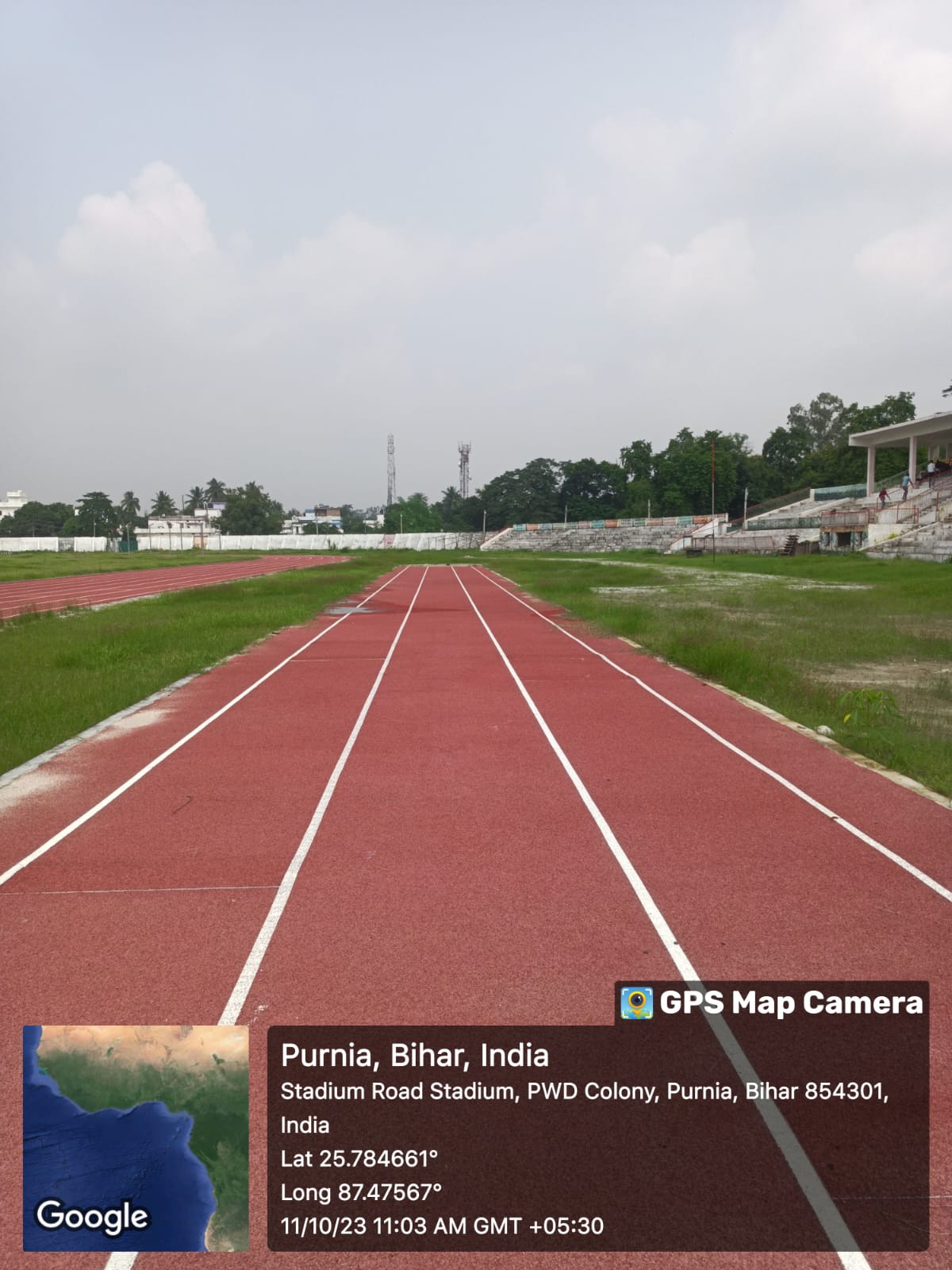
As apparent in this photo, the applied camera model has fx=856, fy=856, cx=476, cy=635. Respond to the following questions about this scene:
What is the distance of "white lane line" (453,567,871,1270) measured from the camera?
2709 mm

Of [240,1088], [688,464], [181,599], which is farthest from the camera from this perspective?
[688,464]

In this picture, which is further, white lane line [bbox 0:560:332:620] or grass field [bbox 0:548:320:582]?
grass field [bbox 0:548:320:582]

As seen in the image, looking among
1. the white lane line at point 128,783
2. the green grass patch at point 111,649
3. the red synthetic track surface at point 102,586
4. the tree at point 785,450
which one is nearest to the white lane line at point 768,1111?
the white lane line at point 128,783

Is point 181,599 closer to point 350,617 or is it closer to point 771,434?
point 350,617

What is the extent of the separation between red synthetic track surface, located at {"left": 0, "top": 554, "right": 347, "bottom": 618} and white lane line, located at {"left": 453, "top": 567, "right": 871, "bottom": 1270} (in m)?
21.4

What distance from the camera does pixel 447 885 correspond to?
525 cm

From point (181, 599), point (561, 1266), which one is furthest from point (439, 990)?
point (181, 599)

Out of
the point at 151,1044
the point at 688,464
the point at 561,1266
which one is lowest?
the point at 561,1266

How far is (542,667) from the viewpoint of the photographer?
44.6 feet

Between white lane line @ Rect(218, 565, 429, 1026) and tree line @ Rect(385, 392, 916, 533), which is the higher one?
tree line @ Rect(385, 392, 916, 533)

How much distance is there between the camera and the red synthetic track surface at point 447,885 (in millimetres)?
3852

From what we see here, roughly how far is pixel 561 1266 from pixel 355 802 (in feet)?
14.6

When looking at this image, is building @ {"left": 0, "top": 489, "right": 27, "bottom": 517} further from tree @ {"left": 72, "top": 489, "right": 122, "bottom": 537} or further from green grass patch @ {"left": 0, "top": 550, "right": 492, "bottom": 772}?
green grass patch @ {"left": 0, "top": 550, "right": 492, "bottom": 772}

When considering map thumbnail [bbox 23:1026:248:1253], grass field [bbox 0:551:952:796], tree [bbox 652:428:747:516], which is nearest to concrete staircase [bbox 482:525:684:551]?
tree [bbox 652:428:747:516]
